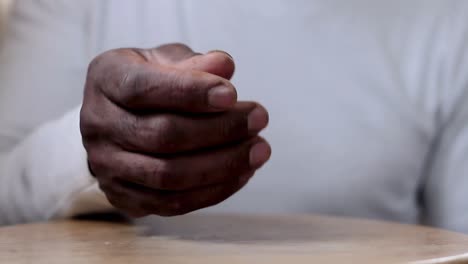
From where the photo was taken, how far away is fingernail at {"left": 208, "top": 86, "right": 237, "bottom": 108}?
0.50m

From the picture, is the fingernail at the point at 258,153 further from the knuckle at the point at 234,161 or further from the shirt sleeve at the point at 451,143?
the shirt sleeve at the point at 451,143

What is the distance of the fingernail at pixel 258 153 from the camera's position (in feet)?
1.84

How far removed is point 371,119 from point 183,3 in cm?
29

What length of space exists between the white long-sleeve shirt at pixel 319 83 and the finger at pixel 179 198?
0.88 ft

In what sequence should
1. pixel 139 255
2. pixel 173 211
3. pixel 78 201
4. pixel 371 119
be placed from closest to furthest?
pixel 139 255
pixel 173 211
pixel 78 201
pixel 371 119

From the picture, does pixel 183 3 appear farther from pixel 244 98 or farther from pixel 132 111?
pixel 132 111

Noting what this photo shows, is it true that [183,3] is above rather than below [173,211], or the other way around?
above

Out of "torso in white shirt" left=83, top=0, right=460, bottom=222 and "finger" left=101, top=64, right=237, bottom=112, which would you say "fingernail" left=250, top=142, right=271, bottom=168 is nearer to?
"finger" left=101, top=64, right=237, bottom=112

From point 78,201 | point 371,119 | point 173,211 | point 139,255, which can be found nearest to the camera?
point 139,255

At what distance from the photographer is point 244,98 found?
92 cm

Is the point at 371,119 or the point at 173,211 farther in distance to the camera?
the point at 371,119

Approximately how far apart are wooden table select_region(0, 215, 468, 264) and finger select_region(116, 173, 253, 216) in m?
0.02

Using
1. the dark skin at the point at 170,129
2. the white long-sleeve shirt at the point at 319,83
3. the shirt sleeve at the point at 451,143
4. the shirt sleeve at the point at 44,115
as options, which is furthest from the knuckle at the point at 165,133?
the shirt sleeve at the point at 451,143

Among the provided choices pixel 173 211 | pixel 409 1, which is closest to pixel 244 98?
pixel 409 1
